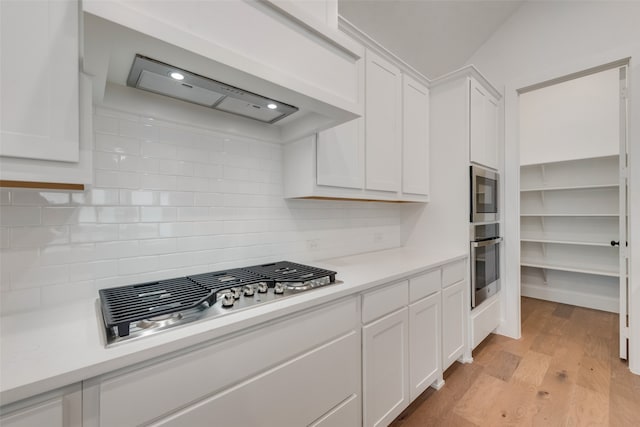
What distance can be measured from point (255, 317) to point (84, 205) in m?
0.82

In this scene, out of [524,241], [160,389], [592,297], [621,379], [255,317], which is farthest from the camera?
[524,241]

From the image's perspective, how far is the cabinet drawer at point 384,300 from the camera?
1.34m

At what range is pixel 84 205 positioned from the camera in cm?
107

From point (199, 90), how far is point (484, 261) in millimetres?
2444

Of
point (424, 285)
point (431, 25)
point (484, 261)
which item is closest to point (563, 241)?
point (484, 261)

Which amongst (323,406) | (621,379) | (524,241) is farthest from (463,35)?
(323,406)

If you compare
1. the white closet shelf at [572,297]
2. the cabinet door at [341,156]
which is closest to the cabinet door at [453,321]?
the cabinet door at [341,156]

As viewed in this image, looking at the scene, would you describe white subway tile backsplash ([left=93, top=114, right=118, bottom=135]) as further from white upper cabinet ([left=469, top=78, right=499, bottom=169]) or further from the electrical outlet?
white upper cabinet ([left=469, top=78, right=499, bottom=169])

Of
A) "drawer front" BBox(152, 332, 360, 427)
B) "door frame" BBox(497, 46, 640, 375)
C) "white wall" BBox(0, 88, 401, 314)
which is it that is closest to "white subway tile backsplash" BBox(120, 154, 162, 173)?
"white wall" BBox(0, 88, 401, 314)

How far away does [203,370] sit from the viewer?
31.9 inches

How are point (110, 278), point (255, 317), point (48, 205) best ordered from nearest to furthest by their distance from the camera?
point (255, 317), point (48, 205), point (110, 278)

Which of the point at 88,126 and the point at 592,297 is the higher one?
the point at 88,126

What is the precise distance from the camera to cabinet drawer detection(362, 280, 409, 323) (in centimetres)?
134

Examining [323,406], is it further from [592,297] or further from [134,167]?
[592,297]
